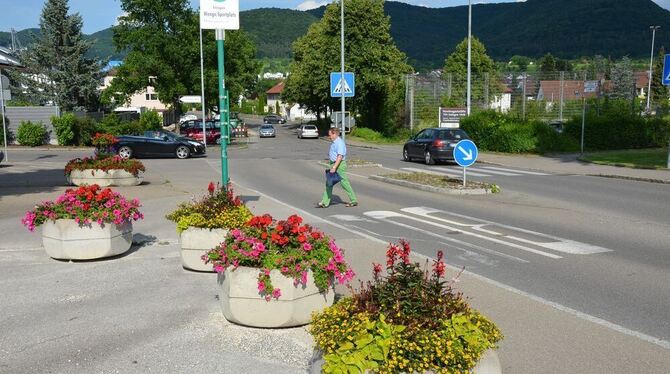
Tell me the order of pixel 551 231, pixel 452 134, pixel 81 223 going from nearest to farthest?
pixel 81 223, pixel 551 231, pixel 452 134

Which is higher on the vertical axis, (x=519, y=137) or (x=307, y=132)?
(x=519, y=137)

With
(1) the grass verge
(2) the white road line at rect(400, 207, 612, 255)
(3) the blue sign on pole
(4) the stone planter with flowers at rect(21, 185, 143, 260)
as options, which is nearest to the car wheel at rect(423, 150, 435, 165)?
(1) the grass verge

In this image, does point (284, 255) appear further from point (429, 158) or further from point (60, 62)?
point (60, 62)

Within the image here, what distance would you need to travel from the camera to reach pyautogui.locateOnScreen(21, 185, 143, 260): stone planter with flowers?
25.8 feet

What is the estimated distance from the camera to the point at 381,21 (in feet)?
183

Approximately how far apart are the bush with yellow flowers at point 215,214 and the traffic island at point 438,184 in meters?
8.97

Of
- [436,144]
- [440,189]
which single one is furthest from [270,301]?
[436,144]

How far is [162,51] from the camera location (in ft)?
175

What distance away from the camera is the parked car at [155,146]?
1201 inches

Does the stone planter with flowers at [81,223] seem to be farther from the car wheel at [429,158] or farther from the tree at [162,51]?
the tree at [162,51]

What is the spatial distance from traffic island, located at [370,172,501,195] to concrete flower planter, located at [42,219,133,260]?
9646mm

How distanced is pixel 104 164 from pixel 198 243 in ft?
35.1

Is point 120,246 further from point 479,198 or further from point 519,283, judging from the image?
point 479,198

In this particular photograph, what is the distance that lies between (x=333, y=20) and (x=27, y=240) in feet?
164
